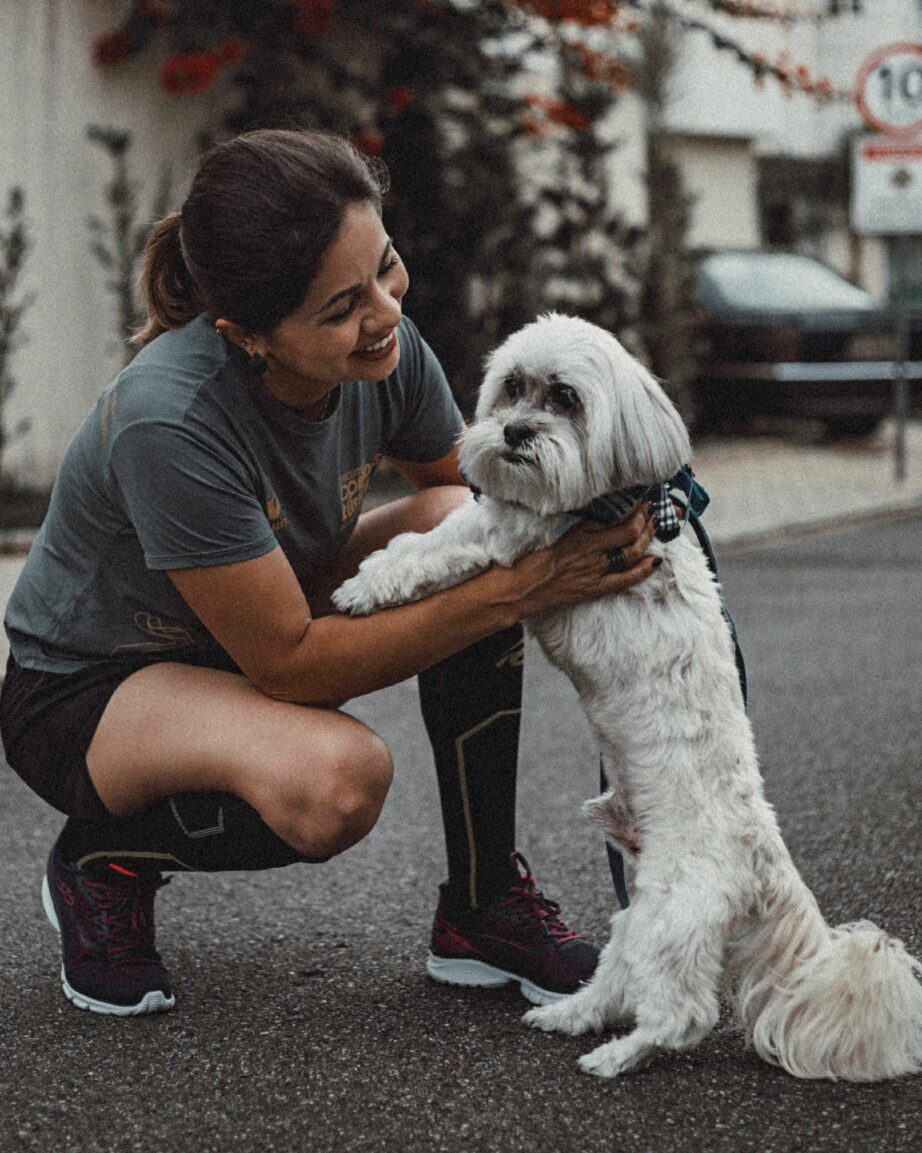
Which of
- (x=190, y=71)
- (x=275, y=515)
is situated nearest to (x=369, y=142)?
(x=190, y=71)

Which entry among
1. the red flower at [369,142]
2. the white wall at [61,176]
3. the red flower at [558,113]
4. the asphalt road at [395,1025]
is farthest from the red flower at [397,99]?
the asphalt road at [395,1025]

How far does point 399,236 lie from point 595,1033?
8.65m

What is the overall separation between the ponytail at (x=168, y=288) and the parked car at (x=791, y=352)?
1100cm

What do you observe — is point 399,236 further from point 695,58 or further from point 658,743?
point 695,58

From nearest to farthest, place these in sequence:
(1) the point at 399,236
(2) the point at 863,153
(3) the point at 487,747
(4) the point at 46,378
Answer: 1. (3) the point at 487,747
2. (4) the point at 46,378
3. (1) the point at 399,236
4. (2) the point at 863,153

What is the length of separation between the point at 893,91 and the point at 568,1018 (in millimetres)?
10241

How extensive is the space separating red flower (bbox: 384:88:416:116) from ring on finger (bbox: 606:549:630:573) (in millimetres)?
8415

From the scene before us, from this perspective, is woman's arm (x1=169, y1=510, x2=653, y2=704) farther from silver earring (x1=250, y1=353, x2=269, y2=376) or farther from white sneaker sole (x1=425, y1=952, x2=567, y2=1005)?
white sneaker sole (x1=425, y1=952, x2=567, y2=1005)

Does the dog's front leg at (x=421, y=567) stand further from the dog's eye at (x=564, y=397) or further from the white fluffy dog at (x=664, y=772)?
the dog's eye at (x=564, y=397)

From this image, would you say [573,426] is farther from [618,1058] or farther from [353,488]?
[618,1058]

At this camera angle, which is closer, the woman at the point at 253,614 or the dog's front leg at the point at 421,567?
the woman at the point at 253,614

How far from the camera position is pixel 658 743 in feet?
8.80

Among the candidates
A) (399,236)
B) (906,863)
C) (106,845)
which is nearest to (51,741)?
(106,845)

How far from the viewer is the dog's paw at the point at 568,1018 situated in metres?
2.81
